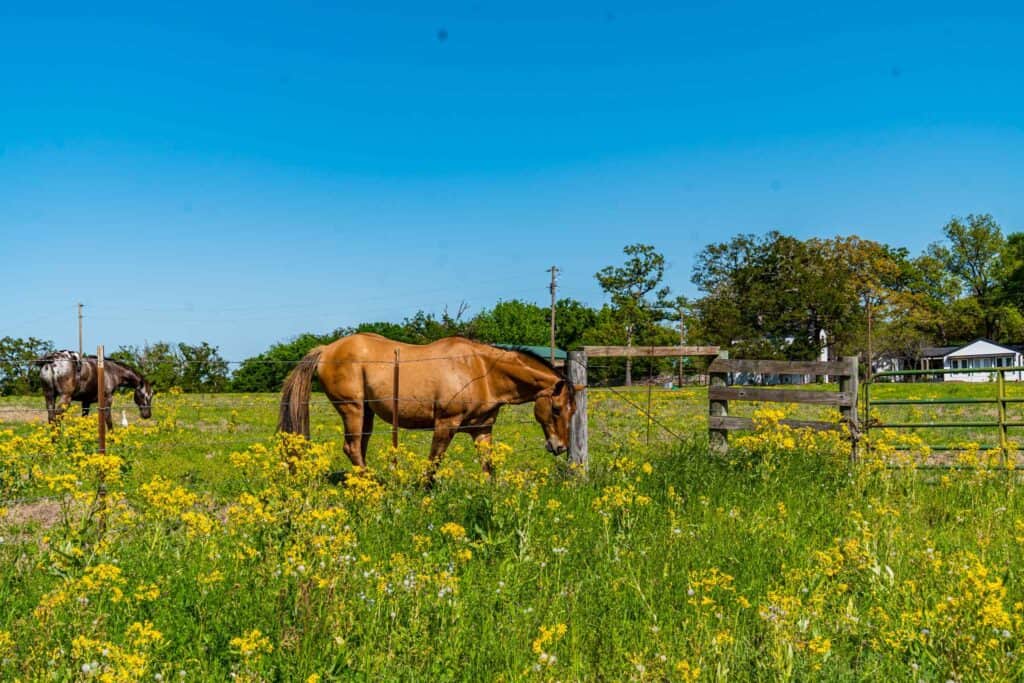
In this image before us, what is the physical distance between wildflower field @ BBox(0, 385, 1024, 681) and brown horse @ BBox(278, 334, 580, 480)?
7.54 feet

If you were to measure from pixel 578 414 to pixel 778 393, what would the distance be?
279cm

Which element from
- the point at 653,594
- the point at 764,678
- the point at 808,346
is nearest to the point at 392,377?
the point at 653,594

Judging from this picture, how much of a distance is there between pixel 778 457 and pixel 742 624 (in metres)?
4.17

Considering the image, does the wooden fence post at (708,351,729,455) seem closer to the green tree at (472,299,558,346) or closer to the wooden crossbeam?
the wooden crossbeam

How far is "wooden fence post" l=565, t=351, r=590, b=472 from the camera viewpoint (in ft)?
30.9

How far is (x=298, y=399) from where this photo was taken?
9711mm

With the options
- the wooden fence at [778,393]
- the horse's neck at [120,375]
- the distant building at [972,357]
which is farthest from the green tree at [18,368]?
the distant building at [972,357]

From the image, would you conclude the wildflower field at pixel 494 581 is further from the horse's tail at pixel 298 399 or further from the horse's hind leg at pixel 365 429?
the horse's hind leg at pixel 365 429

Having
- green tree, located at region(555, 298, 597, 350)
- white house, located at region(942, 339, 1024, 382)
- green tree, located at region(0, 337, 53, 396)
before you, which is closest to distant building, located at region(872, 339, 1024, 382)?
white house, located at region(942, 339, 1024, 382)

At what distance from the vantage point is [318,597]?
409cm

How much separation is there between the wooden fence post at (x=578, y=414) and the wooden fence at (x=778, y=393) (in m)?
1.75

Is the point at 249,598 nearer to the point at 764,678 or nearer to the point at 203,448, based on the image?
the point at 764,678

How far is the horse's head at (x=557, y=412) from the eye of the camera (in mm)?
9820

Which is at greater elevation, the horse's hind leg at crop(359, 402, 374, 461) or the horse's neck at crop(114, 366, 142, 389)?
the horse's neck at crop(114, 366, 142, 389)
